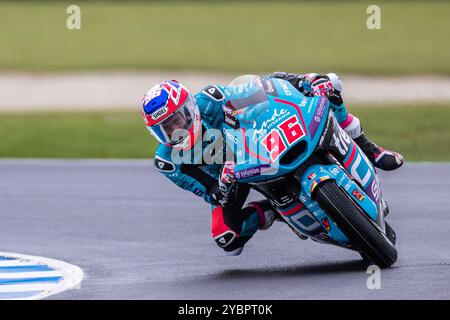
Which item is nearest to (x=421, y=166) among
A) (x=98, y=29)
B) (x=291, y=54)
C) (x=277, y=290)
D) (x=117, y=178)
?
(x=117, y=178)

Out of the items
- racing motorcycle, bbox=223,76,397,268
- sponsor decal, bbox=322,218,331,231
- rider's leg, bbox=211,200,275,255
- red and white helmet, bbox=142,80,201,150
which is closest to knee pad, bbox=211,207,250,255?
rider's leg, bbox=211,200,275,255

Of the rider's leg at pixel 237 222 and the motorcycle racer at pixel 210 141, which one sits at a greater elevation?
the motorcycle racer at pixel 210 141


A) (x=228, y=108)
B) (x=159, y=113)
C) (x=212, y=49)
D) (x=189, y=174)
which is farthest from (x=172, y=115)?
(x=212, y=49)

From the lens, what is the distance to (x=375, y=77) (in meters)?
29.8

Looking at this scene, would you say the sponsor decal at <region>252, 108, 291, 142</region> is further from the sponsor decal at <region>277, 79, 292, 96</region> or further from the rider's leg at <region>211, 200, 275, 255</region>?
the rider's leg at <region>211, 200, 275, 255</region>

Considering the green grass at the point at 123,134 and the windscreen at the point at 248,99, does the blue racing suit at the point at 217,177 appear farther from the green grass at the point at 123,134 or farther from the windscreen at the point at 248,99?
the green grass at the point at 123,134

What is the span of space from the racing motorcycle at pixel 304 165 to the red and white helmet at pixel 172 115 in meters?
0.26

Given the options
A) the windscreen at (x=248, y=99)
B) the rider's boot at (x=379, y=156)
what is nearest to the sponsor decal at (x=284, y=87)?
the windscreen at (x=248, y=99)

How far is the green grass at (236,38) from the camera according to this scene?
3269 cm

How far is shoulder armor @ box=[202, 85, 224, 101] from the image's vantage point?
327 inches

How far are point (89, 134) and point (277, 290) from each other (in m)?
14.2

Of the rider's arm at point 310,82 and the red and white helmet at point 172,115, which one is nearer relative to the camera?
the red and white helmet at point 172,115
